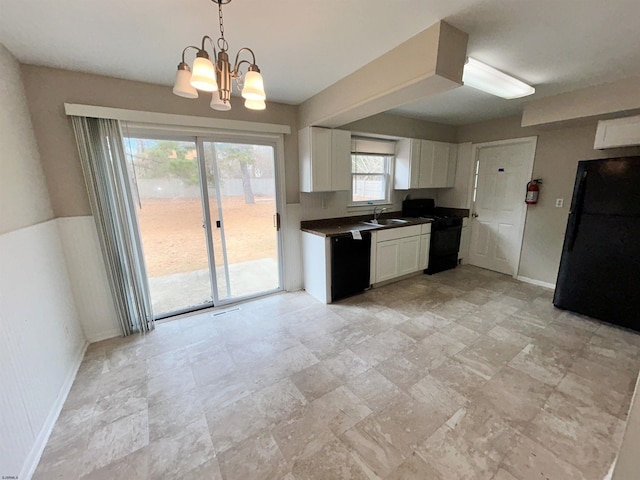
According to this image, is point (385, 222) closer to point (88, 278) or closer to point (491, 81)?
point (491, 81)

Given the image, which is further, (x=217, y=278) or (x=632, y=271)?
(x=217, y=278)

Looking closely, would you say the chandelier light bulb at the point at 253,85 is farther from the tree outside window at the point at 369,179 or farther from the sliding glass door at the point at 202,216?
the tree outside window at the point at 369,179

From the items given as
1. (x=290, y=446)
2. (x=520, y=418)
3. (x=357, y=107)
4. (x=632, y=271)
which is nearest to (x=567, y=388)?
(x=520, y=418)

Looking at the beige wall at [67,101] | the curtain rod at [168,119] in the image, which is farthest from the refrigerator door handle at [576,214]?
the beige wall at [67,101]

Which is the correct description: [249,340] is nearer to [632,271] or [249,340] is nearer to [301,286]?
[301,286]

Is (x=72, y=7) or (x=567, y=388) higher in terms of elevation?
(x=72, y=7)

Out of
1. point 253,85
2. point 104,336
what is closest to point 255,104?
point 253,85

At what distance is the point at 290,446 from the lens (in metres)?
1.50

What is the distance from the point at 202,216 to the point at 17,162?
144 cm

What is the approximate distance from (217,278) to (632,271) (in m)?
4.42

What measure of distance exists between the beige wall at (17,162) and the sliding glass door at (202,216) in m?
0.65

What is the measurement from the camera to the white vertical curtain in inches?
90.8

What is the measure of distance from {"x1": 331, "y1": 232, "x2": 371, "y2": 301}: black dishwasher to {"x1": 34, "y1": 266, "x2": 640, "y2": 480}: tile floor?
1.65 ft

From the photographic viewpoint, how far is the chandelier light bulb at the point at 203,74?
1.14 meters
